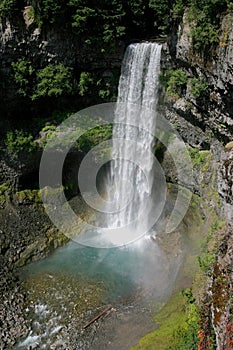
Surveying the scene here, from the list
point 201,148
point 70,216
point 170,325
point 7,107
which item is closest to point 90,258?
point 70,216

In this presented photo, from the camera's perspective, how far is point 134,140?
16.8 metres

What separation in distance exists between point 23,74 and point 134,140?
5.66 meters

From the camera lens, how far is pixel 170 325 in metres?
10.5

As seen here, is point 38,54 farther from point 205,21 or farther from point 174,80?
point 205,21

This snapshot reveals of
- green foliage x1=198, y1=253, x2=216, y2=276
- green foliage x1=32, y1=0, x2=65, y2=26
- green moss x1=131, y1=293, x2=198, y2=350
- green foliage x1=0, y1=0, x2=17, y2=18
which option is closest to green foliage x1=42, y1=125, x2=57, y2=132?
green foliage x1=32, y1=0, x2=65, y2=26

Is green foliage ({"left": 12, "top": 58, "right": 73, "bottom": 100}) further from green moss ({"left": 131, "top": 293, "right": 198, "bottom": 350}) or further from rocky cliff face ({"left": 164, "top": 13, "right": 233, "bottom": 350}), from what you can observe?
green moss ({"left": 131, "top": 293, "right": 198, "bottom": 350})

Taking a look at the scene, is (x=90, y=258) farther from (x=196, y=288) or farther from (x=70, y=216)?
(x=196, y=288)

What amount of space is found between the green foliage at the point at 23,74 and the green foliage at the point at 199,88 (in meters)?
6.88

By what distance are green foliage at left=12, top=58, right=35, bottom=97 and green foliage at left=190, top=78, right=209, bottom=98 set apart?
Answer: 6.88m

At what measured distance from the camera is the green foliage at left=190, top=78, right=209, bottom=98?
13477mm

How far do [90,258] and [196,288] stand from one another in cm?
468

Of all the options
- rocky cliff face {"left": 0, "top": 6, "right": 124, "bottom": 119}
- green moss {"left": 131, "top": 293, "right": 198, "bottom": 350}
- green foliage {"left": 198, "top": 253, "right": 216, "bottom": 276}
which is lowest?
green moss {"left": 131, "top": 293, "right": 198, "bottom": 350}

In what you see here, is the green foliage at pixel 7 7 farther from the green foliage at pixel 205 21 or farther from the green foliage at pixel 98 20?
the green foliage at pixel 205 21

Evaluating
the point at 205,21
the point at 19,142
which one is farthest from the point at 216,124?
the point at 19,142
